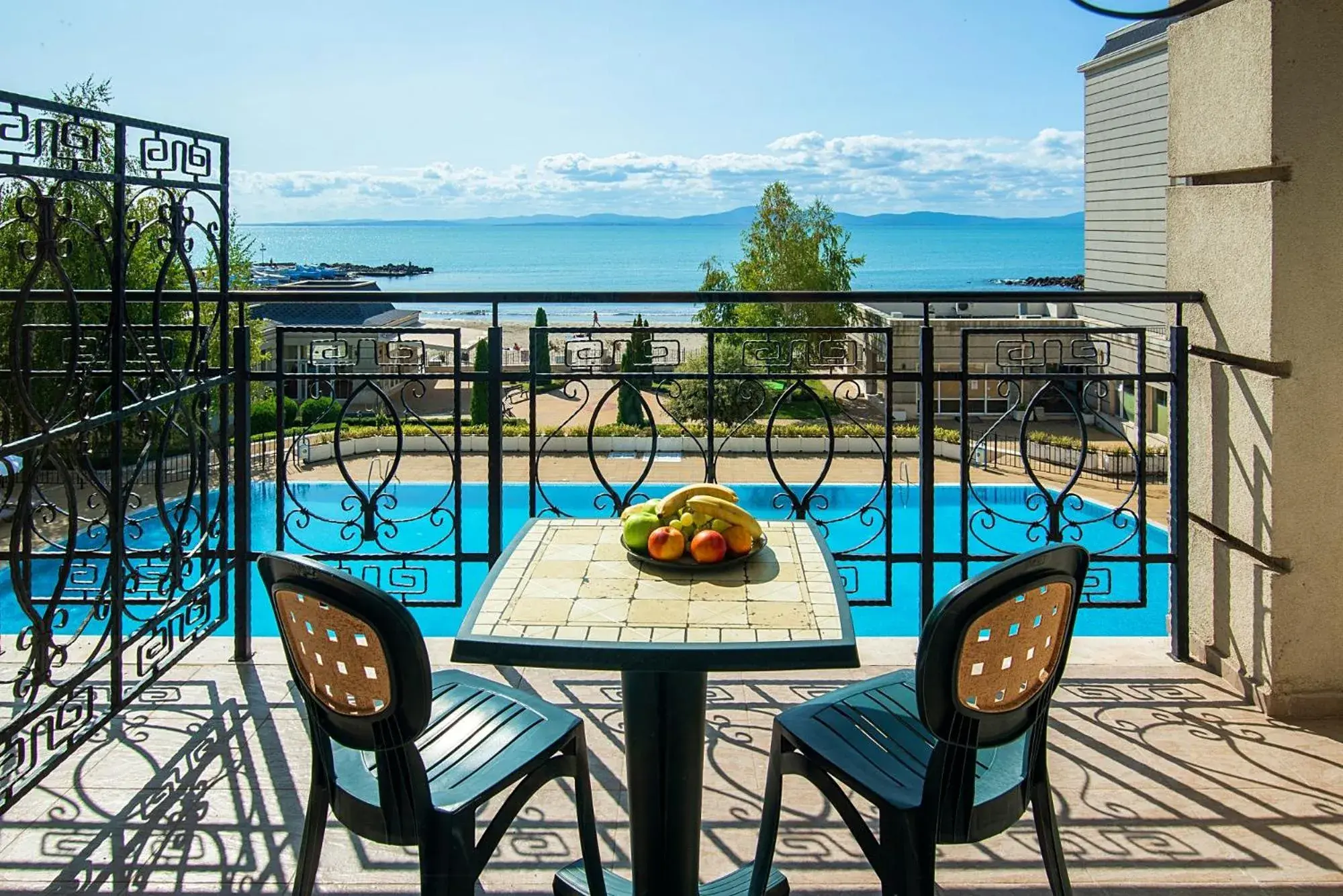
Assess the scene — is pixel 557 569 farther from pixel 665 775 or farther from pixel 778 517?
pixel 778 517

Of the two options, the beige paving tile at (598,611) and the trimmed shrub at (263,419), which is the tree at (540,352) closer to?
the beige paving tile at (598,611)

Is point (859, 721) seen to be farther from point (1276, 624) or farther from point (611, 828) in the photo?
point (1276, 624)

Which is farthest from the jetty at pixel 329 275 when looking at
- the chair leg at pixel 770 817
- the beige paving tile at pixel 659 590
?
the chair leg at pixel 770 817

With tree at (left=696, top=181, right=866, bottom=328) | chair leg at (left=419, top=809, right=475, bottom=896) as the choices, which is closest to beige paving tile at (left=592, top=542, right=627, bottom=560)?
chair leg at (left=419, top=809, right=475, bottom=896)

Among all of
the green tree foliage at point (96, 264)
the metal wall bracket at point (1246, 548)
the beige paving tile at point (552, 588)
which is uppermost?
the green tree foliage at point (96, 264)

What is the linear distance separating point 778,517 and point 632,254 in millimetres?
82101

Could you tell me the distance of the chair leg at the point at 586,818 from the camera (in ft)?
6.70

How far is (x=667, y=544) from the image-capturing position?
2146 mm

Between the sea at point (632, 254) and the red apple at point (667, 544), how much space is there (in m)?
44.6

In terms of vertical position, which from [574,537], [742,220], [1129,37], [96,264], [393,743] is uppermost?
[742,220]

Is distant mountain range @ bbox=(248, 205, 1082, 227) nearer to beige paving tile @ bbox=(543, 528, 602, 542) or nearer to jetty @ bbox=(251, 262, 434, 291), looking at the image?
jetty @ bbox=(251, 262, 434, 291)

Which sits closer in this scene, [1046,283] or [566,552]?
[566,552]

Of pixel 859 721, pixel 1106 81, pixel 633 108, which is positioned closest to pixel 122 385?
pixel 859 721

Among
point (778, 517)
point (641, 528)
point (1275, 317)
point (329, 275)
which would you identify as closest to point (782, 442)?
point (778, 517)
